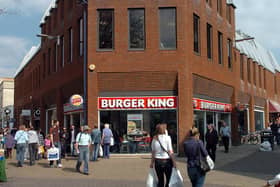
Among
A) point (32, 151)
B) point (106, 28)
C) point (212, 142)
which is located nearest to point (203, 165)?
point (212, 142)

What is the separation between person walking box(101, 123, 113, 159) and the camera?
19.3m

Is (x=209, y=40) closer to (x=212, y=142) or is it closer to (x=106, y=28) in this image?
(x=106, y=28)

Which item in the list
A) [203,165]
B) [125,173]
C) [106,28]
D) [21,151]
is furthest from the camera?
[106,28]

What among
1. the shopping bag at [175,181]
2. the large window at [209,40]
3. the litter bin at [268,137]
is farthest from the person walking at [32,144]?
the litter bin at [268,137]

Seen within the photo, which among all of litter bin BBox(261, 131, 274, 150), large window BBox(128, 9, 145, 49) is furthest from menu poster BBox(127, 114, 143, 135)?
litter bin BBox(261, 131, 274, 150)

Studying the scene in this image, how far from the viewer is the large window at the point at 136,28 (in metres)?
20.9

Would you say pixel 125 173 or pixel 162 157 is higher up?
pixel 162 157

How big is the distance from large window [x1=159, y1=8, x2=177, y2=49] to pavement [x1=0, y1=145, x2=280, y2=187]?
5915 millimetres

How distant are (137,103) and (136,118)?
78cm

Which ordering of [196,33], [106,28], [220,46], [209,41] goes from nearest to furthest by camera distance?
[106,28], [196,33], [209,41], [220,46]

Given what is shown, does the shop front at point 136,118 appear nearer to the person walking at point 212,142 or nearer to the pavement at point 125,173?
the pavement at point 125,173

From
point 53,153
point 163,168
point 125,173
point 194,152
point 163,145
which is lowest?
point 125,173

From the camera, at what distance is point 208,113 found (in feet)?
78.7

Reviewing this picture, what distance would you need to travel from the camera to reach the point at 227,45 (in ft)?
90.2
